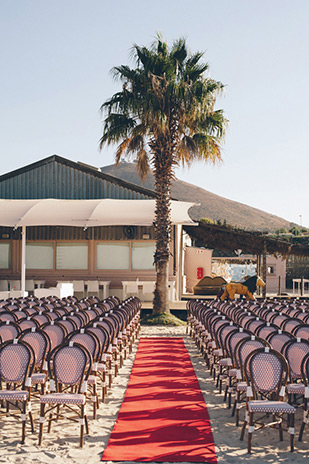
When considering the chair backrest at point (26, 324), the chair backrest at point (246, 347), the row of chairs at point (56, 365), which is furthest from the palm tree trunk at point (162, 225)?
the chair backrest at point (246, 347)

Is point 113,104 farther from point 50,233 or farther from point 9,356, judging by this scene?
point 9,356

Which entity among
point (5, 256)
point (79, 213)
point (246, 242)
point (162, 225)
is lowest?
point (5, 256)

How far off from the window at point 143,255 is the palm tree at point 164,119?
506 cm

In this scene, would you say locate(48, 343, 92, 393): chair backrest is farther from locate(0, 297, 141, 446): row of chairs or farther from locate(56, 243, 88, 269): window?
locate(56, 243, 88, 269): window

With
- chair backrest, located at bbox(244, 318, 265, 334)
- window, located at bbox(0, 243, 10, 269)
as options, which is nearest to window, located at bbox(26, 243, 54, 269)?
window, located at bbox(0, 243, 10, 269)

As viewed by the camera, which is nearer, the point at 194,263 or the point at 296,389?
the point at 296,389

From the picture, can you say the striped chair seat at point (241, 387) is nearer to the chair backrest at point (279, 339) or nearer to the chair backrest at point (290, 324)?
the chair backrest at point (279, 339)

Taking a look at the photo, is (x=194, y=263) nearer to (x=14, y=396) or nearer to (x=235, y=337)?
(x=235, y=337)

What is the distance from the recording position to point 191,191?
192m

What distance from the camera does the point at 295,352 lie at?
832cm

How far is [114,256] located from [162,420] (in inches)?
727

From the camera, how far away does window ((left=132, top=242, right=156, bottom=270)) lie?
25.9 metres

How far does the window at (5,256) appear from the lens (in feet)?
87.2

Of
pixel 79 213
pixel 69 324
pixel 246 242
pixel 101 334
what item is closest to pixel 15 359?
pixel 101 334
